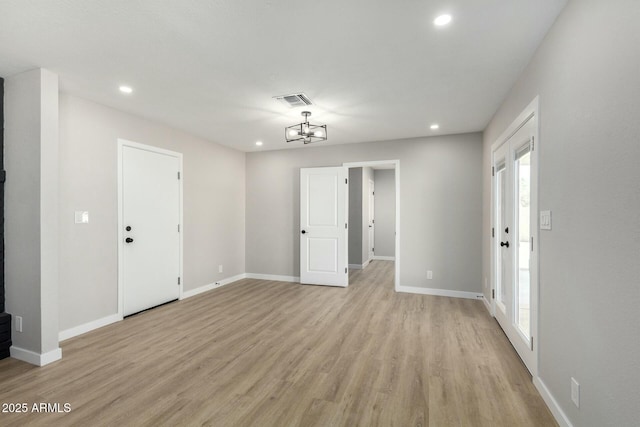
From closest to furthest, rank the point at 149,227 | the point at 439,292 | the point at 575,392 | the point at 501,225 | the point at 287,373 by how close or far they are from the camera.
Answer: the point at 575,392 → the point at 287,373 → the point at 501,225 → the point at 149,227 → the point at 439,292

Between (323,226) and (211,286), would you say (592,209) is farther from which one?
(211,286)

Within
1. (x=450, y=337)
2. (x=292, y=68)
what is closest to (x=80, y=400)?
(x=292, y=68)

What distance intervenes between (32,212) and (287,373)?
2.63m

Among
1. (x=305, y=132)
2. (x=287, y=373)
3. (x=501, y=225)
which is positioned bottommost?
(x=287, y=373)

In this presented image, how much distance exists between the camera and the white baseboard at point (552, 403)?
1.78 meters

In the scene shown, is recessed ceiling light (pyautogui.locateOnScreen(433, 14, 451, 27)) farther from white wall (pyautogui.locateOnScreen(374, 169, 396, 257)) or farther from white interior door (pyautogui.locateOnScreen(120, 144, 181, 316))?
white wall (pyautogui.locateOnScreen(374, 169, 396, 257))

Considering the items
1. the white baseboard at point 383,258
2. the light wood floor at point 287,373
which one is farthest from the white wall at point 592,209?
the white baseboard at point 383,258

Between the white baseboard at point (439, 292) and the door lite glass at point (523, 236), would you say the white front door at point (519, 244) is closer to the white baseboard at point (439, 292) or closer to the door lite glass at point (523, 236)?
the door lite glass at point (523, 236)

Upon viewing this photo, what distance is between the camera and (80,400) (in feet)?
6.85

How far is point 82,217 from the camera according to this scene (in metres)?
3.24

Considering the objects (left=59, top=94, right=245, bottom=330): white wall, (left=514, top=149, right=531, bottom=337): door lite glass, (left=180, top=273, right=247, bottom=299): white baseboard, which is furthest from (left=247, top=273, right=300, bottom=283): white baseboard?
(left=514, top=149, right=531, bottom=337): door lite glass

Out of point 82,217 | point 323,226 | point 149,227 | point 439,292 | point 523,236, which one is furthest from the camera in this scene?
point 323,226

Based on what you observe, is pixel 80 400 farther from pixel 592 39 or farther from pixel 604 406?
pixel 592 39

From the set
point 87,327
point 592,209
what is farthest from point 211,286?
point 592,209
